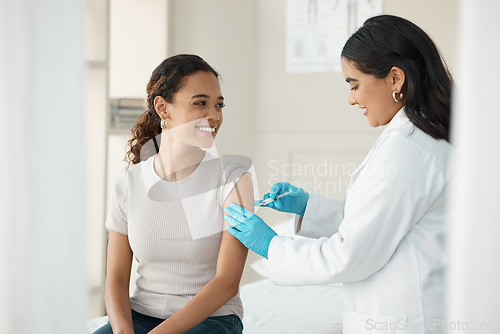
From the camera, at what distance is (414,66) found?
129cm

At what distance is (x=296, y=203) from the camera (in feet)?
5.79

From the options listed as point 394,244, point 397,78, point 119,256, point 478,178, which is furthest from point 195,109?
point 478,178

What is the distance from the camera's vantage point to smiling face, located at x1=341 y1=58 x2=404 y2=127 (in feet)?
4.35

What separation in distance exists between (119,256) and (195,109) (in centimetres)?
47

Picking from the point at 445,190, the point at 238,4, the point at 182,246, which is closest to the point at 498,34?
the point at 445,190

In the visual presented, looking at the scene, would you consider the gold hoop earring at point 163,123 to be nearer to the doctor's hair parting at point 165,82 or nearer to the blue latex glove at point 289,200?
the doctor's hair parting at point 165,82

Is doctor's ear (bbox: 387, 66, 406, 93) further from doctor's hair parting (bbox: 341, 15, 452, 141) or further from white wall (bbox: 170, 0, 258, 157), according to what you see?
white wall (bbox: 170, 0, 258, 157)

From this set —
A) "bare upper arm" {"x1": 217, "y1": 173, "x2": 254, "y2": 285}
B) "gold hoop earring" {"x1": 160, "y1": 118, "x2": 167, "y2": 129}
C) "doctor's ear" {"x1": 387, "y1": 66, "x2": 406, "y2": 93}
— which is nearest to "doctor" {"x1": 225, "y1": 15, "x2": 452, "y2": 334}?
"doctor's ear" {"x1": 387, "y1": 66, "x2": 406, "y2": 93}

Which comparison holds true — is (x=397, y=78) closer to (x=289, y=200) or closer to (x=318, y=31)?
(x=289, y=200)

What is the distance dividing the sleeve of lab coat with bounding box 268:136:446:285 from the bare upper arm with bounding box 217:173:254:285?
237 millimetres

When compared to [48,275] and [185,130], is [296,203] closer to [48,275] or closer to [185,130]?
[185,130]

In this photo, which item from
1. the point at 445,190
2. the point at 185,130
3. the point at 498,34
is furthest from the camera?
the point at 185,130

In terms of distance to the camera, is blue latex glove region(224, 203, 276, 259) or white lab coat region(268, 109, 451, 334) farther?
blue latex glove region(224, 203, 276, 259)

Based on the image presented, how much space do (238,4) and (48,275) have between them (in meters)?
2.59
